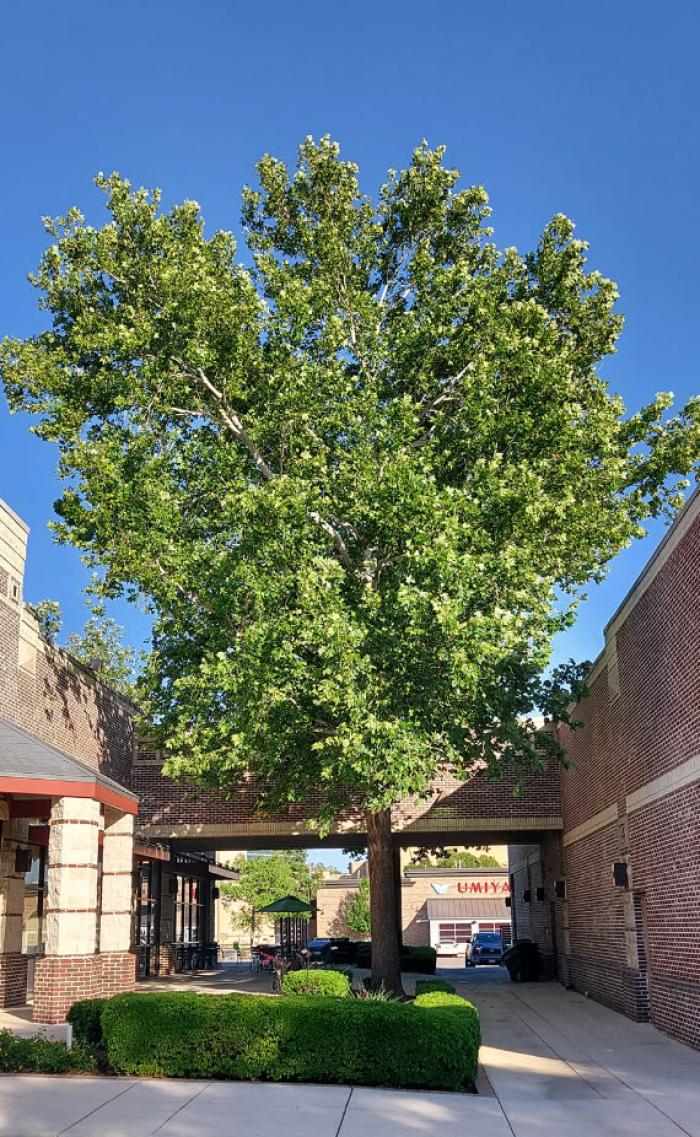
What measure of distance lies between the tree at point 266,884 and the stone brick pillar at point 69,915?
44.9 metres

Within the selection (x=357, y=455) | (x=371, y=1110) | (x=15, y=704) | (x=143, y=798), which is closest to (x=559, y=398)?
(x=357, y=455)

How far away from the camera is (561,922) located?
30266 millimetres

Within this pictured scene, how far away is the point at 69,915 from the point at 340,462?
29.8 feet

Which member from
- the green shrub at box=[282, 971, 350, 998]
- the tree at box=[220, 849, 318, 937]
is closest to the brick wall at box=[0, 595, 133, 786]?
the green shrub at box=[282, 971, 350, 998]

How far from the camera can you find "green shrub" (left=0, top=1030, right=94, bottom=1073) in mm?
12250

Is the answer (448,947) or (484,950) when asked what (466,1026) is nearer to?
(484,950)

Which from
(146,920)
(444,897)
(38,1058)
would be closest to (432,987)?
(38,1058)

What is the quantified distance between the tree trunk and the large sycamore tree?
0.17ft

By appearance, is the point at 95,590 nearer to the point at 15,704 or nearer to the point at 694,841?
the point at 15,704

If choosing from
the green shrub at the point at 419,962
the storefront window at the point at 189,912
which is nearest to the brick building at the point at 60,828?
the storefront window at the point at 189,912

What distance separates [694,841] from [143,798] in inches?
656

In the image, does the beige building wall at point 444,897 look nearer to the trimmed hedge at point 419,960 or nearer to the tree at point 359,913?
the tree at point 359,913

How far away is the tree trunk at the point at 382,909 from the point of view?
2084 centimetres

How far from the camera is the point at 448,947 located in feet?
198
